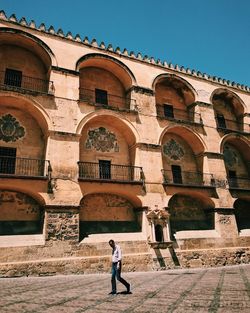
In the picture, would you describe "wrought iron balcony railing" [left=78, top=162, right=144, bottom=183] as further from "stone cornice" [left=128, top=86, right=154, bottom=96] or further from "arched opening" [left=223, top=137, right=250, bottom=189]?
"arched opening" [left=223, top=137, right=250, bottom=189]

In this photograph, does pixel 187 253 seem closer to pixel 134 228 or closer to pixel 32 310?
pixel 134 228

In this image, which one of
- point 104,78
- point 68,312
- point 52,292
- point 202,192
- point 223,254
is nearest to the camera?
point 68,312

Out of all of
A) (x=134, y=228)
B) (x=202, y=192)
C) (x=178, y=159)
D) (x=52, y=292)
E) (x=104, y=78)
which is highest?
(x=104, y=78)

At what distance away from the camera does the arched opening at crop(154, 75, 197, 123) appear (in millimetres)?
18797

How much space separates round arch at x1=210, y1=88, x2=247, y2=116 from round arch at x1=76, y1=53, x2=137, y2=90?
7.70 m

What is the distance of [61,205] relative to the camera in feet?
38.8

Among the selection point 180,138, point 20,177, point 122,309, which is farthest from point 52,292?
point 180,138

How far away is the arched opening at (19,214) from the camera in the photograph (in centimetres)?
1155

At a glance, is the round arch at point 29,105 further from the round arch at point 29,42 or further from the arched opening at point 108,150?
Result: the round arch at point 29,42

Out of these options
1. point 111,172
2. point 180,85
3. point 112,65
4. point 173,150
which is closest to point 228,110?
point 180,85

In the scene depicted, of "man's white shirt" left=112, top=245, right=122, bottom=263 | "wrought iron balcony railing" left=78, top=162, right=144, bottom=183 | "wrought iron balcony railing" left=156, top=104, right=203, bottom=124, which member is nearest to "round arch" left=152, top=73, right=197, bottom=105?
"wrought iron balcony railing" left=156, top=104, right=203, bottom=124

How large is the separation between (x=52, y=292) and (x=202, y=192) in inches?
465

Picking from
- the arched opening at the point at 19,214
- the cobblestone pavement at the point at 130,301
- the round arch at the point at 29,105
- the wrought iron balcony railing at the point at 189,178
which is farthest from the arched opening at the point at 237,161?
the cobblestone pavement at the point at 130,301

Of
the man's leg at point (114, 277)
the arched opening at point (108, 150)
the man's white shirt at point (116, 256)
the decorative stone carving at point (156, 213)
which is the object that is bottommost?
the man's leg at point (114, 277)
